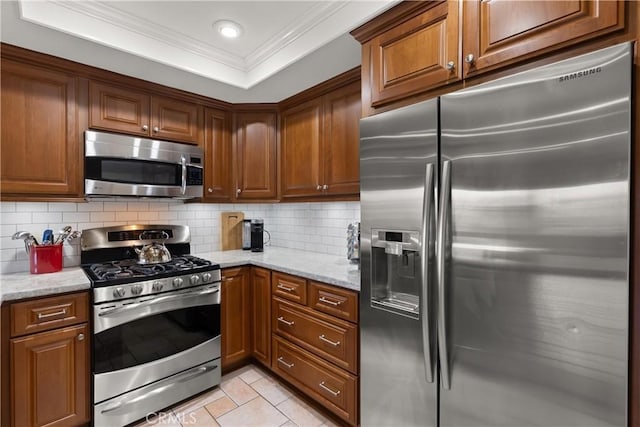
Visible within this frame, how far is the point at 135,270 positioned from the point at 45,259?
562 mm

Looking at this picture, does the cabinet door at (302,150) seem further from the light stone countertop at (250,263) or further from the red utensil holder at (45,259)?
the red utensil holder at (45,259)

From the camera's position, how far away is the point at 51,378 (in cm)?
173

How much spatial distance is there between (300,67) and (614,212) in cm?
189

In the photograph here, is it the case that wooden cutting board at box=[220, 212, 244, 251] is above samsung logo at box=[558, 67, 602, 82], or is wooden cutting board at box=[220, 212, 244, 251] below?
below

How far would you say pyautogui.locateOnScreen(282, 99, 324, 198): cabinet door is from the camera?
2.53m

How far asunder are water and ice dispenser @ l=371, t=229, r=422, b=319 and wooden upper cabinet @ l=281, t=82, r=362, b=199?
2.40 ft

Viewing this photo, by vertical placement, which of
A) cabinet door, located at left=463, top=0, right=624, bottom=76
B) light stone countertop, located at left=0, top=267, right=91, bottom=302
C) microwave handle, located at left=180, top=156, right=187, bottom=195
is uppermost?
cabinet door, located at left=463, top=0, right=624, bottom=76

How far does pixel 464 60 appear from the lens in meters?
1.32

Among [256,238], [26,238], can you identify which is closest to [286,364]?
[256,238]

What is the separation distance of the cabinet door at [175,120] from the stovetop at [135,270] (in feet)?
3.34

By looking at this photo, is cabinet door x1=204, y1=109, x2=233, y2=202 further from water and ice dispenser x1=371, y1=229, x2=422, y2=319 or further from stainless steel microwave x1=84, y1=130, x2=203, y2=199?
water and ice dispenser x1=371, y1=229, x2=422, y2=319

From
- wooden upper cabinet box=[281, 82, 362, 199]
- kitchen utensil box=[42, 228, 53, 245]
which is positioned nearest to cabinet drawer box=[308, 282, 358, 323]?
wooden upper cabinet box=[281, 82, 362, 199]

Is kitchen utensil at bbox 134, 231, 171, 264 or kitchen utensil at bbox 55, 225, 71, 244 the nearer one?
kitchen utensil at bbox 55, 225, 71, 244

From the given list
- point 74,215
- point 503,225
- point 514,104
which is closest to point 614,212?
point 503,225
